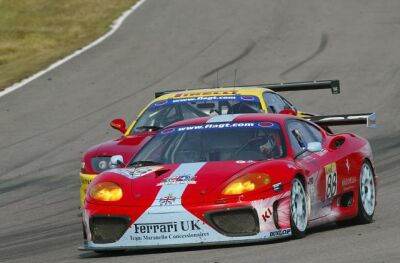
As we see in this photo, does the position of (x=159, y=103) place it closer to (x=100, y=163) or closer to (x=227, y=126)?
(x=100, y=163)

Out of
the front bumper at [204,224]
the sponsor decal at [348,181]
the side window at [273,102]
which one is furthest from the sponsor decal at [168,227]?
the side window at [273,102]

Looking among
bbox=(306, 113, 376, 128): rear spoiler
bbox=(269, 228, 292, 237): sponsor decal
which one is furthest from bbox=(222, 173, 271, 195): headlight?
bbox=(306, 113, 376, 128): rear spoiler

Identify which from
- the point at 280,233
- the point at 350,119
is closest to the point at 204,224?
the point at 280,233

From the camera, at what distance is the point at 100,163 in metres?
12.6

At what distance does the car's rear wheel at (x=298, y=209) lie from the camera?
30.5ft

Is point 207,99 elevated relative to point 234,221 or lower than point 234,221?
elevated

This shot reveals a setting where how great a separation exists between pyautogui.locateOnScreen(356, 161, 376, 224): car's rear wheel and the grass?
13.1 meters

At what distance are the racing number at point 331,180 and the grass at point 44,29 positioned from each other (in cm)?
1357

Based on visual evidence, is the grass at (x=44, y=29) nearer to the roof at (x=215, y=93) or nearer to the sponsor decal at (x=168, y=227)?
the roof at (x=215, y=93)

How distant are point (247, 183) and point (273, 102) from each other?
5.47m

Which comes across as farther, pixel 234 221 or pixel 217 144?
pixel 217 144

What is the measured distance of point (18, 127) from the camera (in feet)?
63.7

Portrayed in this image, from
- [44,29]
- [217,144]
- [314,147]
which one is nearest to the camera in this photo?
[314,147]

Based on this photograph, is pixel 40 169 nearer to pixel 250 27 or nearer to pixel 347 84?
pixel 347 84
